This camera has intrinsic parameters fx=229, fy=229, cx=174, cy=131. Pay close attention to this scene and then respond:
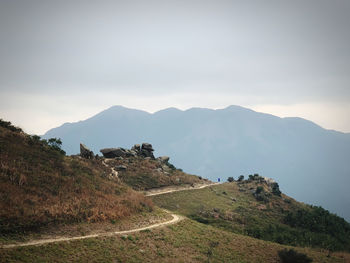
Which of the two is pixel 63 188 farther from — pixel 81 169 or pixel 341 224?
pixel 341 224

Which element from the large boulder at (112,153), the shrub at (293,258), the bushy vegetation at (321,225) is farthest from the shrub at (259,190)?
the shrub at (293,258)

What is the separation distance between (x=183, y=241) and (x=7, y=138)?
35872 millimetres

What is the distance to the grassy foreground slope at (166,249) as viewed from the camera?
2138 centimetres

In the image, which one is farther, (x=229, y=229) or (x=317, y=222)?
(x=317, y=222)

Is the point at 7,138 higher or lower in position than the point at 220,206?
higher

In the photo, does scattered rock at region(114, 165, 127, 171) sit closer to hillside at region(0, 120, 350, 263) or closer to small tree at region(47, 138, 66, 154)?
hillside at region(0, 120, 350, 263)

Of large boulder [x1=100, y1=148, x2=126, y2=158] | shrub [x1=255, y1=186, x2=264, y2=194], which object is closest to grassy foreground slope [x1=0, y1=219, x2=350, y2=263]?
shrub [x1=255, y1=186, x2=264, y2=194]

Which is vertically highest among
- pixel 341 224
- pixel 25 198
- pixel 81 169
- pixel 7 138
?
pixel 7 138

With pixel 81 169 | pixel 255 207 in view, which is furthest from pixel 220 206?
pixel 81 169

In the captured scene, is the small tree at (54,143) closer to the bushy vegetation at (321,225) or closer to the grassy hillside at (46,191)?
the grassy hillside at (46,191)

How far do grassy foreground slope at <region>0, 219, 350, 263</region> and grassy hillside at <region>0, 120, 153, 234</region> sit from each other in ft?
16.4

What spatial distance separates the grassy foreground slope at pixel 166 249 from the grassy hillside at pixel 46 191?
499 centimetres

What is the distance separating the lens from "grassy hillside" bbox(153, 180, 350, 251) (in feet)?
156

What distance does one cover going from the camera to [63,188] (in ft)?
112
